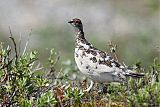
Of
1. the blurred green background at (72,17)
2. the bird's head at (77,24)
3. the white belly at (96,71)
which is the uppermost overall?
the blurred green background at (72,17)

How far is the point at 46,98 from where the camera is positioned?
728 cm

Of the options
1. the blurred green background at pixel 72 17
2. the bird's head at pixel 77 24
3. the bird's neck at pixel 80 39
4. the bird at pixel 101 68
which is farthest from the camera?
the blurred green background at pixel 72 17

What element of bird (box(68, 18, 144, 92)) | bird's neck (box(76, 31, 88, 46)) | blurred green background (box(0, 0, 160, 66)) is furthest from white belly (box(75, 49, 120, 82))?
blurred green background (box(0, 0, 160, 66))

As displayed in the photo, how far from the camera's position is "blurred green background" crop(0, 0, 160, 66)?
2273 centimetres

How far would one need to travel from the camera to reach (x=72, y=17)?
27.5 m

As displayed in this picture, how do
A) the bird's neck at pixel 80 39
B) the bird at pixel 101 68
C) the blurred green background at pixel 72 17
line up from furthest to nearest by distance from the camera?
the blurred green background at pixel 72 17 < the bird's neck at pixel 80 39 < the bird at pixel 101 68

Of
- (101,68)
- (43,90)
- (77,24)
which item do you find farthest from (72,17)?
(43,90)

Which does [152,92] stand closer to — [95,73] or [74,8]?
[95,73]

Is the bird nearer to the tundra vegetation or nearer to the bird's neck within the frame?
the bird's neck

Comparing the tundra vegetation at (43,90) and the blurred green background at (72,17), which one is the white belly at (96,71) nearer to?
the tundra vegetation at (43,90)

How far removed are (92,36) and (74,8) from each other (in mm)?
4886

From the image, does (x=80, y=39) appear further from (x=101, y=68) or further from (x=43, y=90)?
(x=43, y=90)

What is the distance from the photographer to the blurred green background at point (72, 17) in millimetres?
22734

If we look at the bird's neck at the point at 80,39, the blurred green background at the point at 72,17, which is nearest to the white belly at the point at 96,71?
the bird's neck at the point at 80,39
